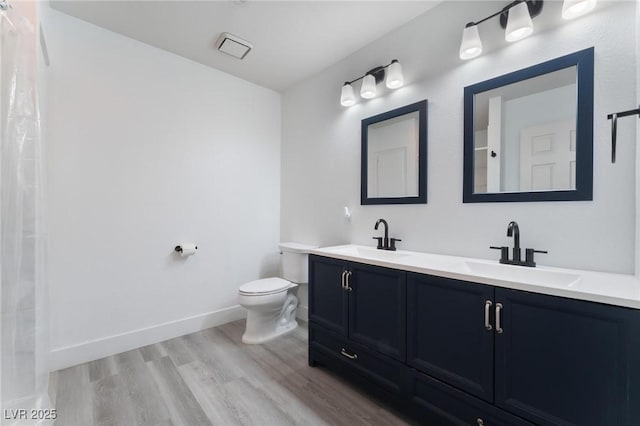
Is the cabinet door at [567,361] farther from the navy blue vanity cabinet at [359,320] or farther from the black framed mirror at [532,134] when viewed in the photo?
the black framed mirror at [532,134]

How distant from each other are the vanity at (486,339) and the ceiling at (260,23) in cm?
170

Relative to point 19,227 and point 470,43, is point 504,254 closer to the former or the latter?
point 470,43

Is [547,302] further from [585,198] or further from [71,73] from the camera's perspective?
[71,73]

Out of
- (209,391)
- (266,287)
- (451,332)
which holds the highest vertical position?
(451,332)

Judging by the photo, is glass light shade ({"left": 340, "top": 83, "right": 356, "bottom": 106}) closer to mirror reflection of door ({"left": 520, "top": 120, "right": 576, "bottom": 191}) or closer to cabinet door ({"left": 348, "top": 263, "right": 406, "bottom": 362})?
mirror reflection of door ({"left": 520, "top": 120, "right": 576, "bottom": 191})

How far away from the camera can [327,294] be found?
1.97 m

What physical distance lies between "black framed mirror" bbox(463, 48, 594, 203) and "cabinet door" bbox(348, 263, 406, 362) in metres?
0.73

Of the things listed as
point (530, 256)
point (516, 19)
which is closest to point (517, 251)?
point (530, 256)

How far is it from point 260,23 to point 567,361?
262 centimetres

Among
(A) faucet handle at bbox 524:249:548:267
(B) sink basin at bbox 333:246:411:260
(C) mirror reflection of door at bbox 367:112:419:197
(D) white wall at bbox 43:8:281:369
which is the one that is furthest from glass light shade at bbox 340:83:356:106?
(A) faucet handle at bbox 524:249:548:267

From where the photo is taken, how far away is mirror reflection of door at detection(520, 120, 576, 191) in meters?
1.40

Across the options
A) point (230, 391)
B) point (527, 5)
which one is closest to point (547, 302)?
point (527, 5)

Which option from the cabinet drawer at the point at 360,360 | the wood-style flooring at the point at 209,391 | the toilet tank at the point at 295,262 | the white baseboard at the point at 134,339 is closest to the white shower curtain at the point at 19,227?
the wood-style flooring at the point at 209,391

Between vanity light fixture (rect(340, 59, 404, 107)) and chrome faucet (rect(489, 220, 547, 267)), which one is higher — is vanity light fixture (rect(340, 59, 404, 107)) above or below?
above
